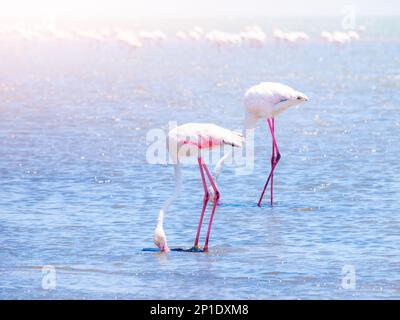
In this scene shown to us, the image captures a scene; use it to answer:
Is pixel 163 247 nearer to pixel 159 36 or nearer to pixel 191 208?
pixel 191 208

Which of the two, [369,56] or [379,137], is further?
[369,56]

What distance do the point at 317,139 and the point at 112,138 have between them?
283 cm

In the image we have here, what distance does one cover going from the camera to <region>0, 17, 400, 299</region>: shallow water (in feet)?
25.6

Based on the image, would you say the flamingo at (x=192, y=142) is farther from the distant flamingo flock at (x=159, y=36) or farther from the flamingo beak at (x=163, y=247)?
the distant flamingo flock at (x=159, y=36)

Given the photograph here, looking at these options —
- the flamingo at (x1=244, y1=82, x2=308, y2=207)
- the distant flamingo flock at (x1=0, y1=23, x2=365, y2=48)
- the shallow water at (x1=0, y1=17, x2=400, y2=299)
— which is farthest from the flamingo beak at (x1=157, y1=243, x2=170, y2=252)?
the distant flamingo flock at (x1=0, y1=23, x2=365, y2=48)

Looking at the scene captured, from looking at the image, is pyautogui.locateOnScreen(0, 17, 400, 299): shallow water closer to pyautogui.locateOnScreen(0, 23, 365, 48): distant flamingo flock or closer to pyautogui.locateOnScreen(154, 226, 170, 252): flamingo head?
pyautogui.locateOnScreen(154, 226, 170, 252): flamingo head

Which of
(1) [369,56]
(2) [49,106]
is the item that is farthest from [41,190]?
(1) [369,56]

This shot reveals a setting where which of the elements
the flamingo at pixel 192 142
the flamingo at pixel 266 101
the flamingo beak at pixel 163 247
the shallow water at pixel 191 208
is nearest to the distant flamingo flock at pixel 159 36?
the shallow water at pixel 191 208

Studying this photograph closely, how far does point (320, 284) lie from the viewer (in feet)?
25.1

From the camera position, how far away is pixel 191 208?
10602 mm

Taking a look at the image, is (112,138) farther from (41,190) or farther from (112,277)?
(112,277)

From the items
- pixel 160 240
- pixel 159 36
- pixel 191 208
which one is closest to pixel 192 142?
pixel 160 240

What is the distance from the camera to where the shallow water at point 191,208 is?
7.82 meters
